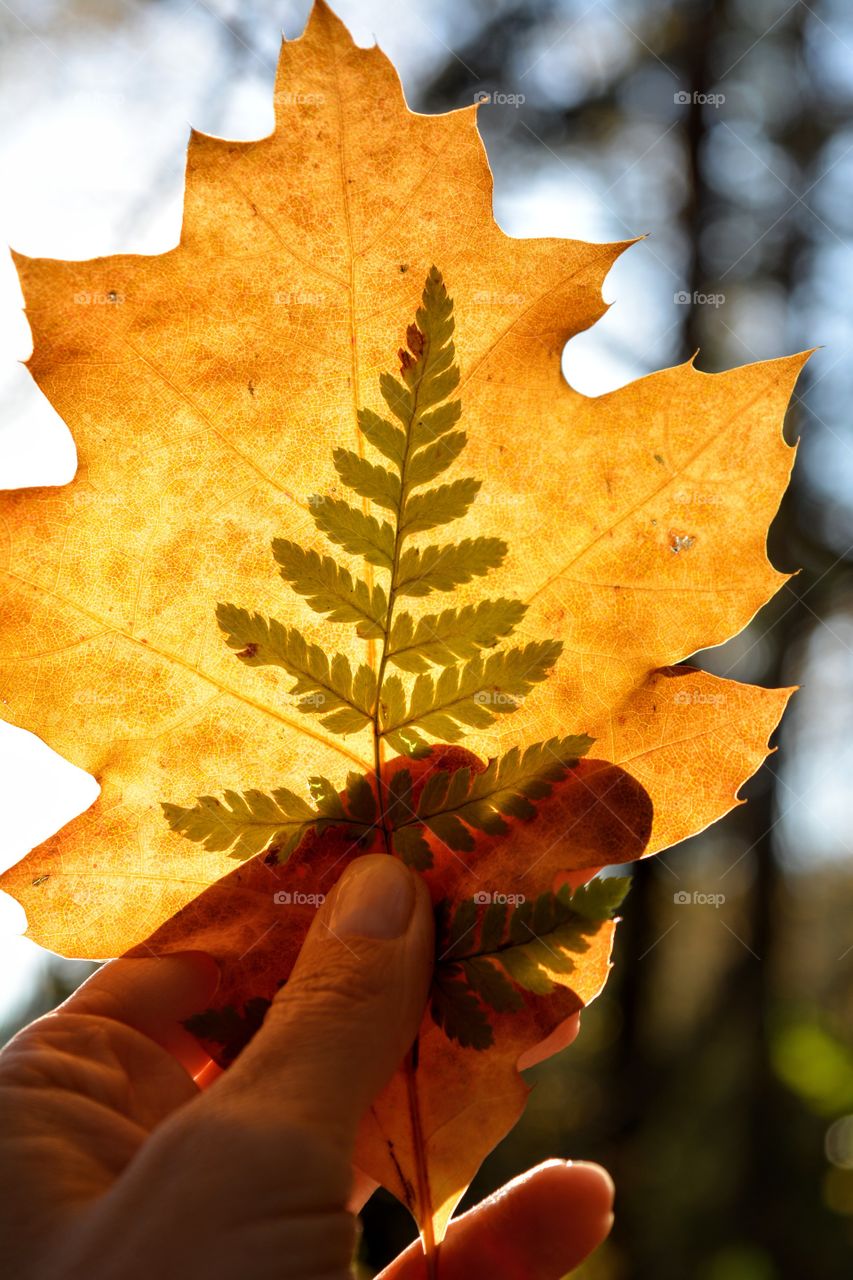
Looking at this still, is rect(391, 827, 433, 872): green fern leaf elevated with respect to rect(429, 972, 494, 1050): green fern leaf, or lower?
elevated

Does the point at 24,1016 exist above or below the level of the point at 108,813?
below

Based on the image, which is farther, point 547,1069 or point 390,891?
point 547,1069

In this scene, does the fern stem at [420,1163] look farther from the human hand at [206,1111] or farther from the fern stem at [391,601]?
the fern stem at [391,601]

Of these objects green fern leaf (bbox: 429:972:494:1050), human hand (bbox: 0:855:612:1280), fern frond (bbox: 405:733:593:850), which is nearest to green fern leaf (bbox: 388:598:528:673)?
fern frond (bbox: 405:733:593:850)

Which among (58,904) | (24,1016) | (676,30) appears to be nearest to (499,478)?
(58,904)

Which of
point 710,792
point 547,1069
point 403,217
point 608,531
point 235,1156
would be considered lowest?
point 547,1069

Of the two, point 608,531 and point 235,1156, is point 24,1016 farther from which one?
point 608,531

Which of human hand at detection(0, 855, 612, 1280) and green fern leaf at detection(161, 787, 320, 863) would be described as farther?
green fern leaf at detection(161, 787, 320, 863)

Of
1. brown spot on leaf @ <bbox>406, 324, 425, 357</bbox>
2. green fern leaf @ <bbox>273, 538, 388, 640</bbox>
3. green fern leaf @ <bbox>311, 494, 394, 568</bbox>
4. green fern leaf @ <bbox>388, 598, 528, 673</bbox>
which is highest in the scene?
brown spot on leaf @ <bbox>406, 324, 425, 357</bbox>

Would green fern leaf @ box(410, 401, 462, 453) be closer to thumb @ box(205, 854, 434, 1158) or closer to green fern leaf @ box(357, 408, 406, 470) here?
green fern leaf @ box(357, 408, 406, 470)
